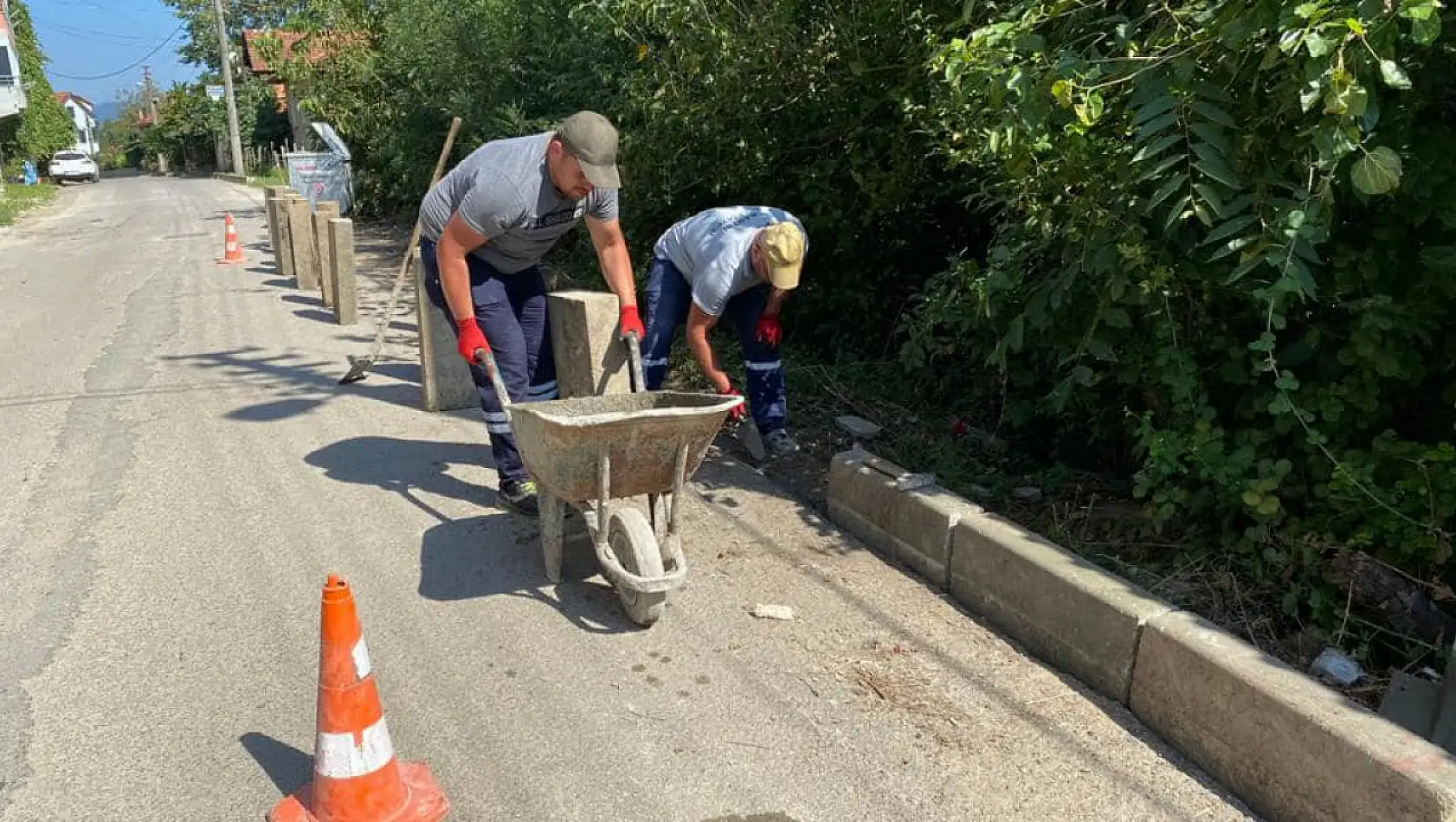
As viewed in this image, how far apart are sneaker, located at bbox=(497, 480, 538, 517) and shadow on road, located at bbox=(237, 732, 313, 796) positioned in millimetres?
1736

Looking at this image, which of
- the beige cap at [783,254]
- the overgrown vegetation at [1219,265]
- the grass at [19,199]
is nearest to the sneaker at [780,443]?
the overgrown vegetation at [1219,265]

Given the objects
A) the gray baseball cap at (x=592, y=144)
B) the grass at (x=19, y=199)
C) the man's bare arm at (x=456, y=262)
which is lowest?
the grass at (x=19, y=199)

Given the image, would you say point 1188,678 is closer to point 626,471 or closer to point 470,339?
point 626,471

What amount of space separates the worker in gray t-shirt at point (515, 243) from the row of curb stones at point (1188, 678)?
1.68 metres

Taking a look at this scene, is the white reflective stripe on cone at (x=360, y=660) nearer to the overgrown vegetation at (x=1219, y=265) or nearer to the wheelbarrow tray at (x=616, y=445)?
the wheelbarrow tray at (x=616, y=445)

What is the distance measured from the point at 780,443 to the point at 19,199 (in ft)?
103

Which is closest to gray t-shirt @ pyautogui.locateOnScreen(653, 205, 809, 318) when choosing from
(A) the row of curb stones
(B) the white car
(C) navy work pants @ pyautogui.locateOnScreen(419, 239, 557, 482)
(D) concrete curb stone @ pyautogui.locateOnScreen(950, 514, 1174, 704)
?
(C) navy work pants @ pyautogui.locateOnScreen(419, 239, 557, 482)

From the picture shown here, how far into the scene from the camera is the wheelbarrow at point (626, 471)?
3.27 metres

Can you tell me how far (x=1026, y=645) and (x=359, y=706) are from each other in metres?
2.19

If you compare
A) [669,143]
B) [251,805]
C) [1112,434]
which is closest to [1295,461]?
[1112,434]

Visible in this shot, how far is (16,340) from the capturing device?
27.5 ft

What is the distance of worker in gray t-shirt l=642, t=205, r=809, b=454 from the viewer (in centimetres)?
466

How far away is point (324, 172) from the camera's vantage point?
17156 mm

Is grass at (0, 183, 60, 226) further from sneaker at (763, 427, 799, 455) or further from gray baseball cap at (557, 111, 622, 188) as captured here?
gray baseball cap at (557, 111, 622, 188)
